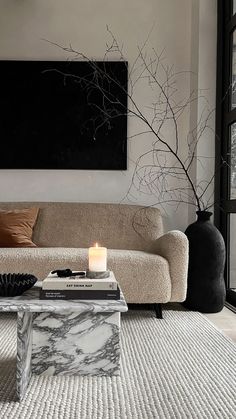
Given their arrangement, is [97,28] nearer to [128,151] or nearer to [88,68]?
[88,68]

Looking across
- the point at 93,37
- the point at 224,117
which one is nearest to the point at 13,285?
the point at 224,117

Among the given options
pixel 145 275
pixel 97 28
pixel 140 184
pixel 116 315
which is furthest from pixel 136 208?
pixel 116 315

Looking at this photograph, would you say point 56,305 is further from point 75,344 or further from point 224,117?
point 224,117

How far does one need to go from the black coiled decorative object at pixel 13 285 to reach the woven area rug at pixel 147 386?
12.3 inches

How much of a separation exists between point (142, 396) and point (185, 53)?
9.70ft

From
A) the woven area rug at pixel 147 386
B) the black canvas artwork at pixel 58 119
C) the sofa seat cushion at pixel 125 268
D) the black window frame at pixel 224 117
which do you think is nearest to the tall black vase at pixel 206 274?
the sofa seat cushion at pixel 125 268

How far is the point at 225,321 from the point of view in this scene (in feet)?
9.05

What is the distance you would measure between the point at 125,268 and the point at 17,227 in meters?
0.90

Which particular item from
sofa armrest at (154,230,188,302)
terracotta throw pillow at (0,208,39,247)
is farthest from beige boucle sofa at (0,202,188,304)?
terracotta throw pillow at (0,208,39,247)

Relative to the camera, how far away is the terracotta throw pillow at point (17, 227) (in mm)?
3070

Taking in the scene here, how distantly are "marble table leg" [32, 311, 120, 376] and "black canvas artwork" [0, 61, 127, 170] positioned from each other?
2.05 meters

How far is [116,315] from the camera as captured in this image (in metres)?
1.75

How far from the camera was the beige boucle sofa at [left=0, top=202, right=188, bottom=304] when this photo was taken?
8.71ft

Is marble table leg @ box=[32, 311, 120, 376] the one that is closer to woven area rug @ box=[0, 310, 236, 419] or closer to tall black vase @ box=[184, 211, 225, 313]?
woven area rug @ box=[0, 310, 236, 419]
